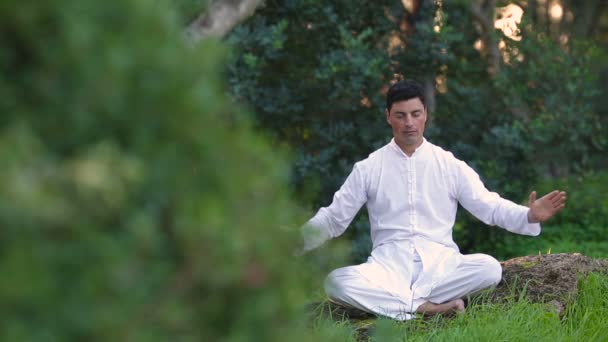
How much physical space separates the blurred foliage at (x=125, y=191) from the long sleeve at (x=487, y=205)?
3.73 meters

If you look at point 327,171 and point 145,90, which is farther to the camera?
point 327,171

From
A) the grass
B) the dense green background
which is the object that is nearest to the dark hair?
the grass

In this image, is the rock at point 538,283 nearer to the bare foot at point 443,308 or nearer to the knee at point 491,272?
the knee at point 491,272

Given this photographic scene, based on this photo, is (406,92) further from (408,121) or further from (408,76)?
(408,76)

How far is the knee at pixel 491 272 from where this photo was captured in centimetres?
532

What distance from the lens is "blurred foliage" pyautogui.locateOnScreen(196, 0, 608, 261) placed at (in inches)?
300

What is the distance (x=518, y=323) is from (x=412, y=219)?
1.19 m

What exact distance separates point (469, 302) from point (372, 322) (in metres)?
0.58

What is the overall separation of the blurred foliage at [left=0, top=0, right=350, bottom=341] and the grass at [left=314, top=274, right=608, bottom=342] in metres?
2.48

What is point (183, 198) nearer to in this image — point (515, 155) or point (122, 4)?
point (122, 4)

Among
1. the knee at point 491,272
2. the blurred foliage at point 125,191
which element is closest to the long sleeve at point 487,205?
the knee at point 491,272

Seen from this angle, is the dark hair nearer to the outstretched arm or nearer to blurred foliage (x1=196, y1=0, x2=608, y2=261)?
the outstretched arm

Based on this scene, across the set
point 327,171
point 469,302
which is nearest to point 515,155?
point 327,171

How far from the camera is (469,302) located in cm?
527
